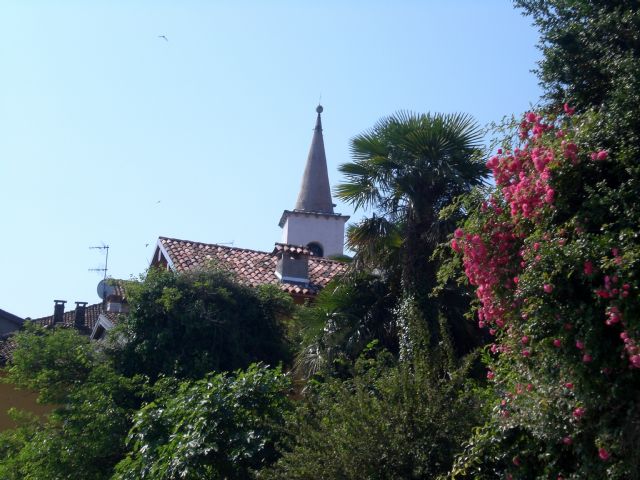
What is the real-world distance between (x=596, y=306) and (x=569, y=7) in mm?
4610

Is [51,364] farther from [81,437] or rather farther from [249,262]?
[249,262]

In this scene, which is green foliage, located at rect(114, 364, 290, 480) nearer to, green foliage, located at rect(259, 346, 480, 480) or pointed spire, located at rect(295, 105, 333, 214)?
green foliage, located at rect(259, 346, 480, 480)

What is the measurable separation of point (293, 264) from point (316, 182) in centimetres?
1994

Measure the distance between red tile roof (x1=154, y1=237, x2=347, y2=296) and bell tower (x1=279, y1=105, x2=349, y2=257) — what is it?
46.3 ft

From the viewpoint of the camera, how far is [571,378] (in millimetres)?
7207

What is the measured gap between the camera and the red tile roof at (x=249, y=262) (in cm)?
2311

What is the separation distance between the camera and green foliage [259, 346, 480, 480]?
362 inches

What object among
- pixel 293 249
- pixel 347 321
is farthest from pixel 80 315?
pixel 347 321

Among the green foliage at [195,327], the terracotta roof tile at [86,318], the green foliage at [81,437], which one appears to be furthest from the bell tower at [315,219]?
the green foliage at [81,437]

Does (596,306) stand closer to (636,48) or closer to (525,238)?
(525,238)

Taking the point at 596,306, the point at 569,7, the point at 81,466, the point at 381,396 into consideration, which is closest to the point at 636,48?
the point at 569,7

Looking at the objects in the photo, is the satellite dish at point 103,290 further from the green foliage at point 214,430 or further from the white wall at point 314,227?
the green foliage at point 214,430

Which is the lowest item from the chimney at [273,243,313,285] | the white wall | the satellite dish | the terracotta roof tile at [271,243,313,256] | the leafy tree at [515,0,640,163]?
the leafy tree at [515,0,640,163]

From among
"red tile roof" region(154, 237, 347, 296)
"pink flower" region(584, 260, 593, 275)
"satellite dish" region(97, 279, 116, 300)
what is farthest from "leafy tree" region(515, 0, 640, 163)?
"satellite dish" region(97, 279, 116, 300)
